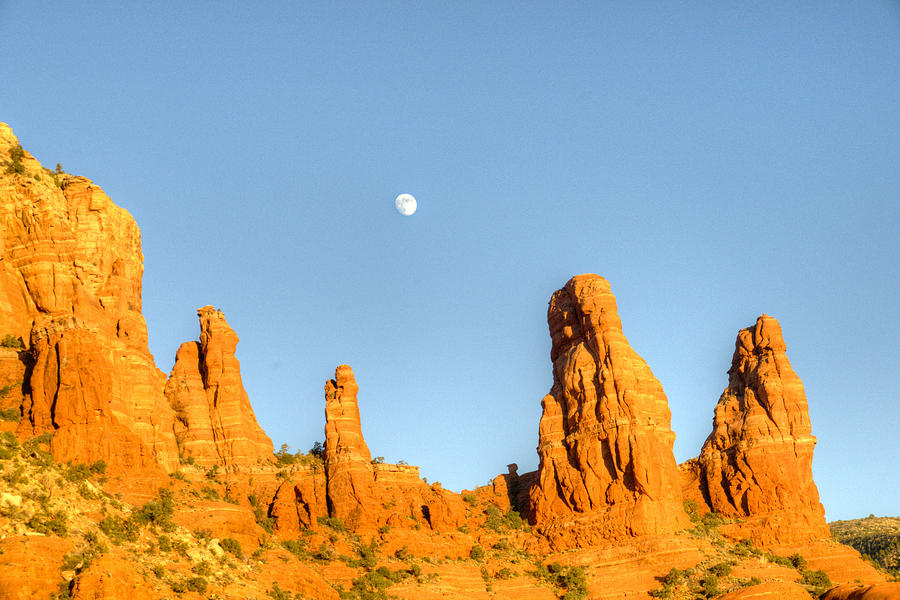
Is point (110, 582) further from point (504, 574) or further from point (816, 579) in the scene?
point (816, 579)

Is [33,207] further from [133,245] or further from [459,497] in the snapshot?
[459,497]

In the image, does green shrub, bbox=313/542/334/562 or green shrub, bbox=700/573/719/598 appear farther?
green shrub, bbox=700/573/719/598

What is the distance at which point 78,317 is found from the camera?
7319 cm

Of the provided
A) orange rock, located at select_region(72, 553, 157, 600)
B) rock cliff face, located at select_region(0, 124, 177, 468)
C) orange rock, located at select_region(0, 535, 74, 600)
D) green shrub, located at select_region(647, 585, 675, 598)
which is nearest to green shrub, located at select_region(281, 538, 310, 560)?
rock cliff face, located at select_region(0, 124, 177, 468)

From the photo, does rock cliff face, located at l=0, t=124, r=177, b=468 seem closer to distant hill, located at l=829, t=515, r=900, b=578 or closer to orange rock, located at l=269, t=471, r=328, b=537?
orange rock, located at l=269, t=471, r=328, b=537

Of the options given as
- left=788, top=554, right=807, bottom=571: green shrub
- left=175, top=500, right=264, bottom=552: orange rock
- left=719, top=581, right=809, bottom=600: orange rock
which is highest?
left=175, top=500, right=264, bottom=552: orange rock

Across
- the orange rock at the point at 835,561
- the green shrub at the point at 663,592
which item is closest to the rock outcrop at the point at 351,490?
the green shrub at the point at 663,592

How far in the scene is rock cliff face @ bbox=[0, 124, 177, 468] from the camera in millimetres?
69188

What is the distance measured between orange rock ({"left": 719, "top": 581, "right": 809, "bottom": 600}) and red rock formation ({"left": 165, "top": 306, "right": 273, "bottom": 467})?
42.7 meters

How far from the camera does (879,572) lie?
88.9 m

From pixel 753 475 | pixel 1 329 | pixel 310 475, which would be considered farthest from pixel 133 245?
pixel 753 475

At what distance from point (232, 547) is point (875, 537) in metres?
88.3

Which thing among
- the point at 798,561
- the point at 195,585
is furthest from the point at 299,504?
the point at 798,561

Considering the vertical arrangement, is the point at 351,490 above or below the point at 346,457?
below
